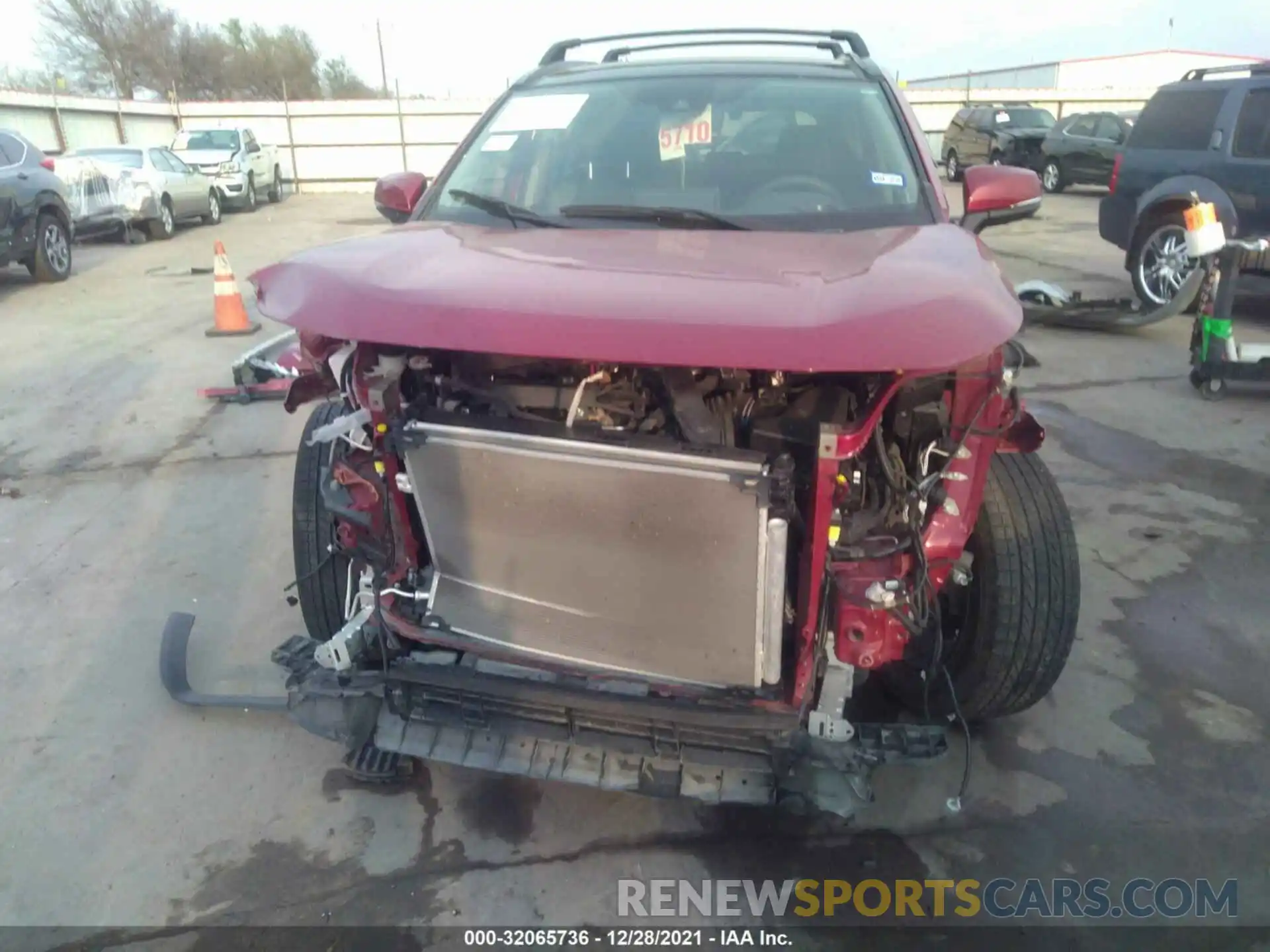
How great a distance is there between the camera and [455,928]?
221 centimetres

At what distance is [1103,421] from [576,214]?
4.13 m

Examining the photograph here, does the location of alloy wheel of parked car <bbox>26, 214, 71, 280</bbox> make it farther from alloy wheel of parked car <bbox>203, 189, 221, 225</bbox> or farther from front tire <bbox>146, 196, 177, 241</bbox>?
alloy wheel of parked car <bbox>203, 189, 221, 225</bbox>

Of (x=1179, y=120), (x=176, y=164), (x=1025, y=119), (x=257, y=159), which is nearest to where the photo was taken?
(x=1179, y=120)

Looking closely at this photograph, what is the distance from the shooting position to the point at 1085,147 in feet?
55.9

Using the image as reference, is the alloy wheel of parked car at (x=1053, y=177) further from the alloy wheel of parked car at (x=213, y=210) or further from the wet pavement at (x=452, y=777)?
the alloy wheel of parked car at (x=213, y=210)

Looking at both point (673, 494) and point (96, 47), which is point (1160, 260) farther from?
point (96, 47)

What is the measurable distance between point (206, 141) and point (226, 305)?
11.7 meters

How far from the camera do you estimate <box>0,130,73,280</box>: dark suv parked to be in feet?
30.1

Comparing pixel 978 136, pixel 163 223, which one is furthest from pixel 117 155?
pixel 978 136

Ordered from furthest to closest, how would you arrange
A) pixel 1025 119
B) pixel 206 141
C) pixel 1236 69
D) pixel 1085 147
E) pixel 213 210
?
pixel 1025 119
pixel 206 141
pixel 1085 147
pixel 213 210
pixel 1236 69

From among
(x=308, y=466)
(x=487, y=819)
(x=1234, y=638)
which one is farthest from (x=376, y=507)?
(x=1234, y=638)

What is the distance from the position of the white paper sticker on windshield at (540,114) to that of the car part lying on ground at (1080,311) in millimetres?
4823

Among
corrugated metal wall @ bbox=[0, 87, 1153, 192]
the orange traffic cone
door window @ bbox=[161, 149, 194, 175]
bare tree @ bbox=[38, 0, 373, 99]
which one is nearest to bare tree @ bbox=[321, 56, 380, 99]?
bare tree @ bbox=[38, 0, 373, 99]

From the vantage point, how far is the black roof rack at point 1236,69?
775 centimetres
